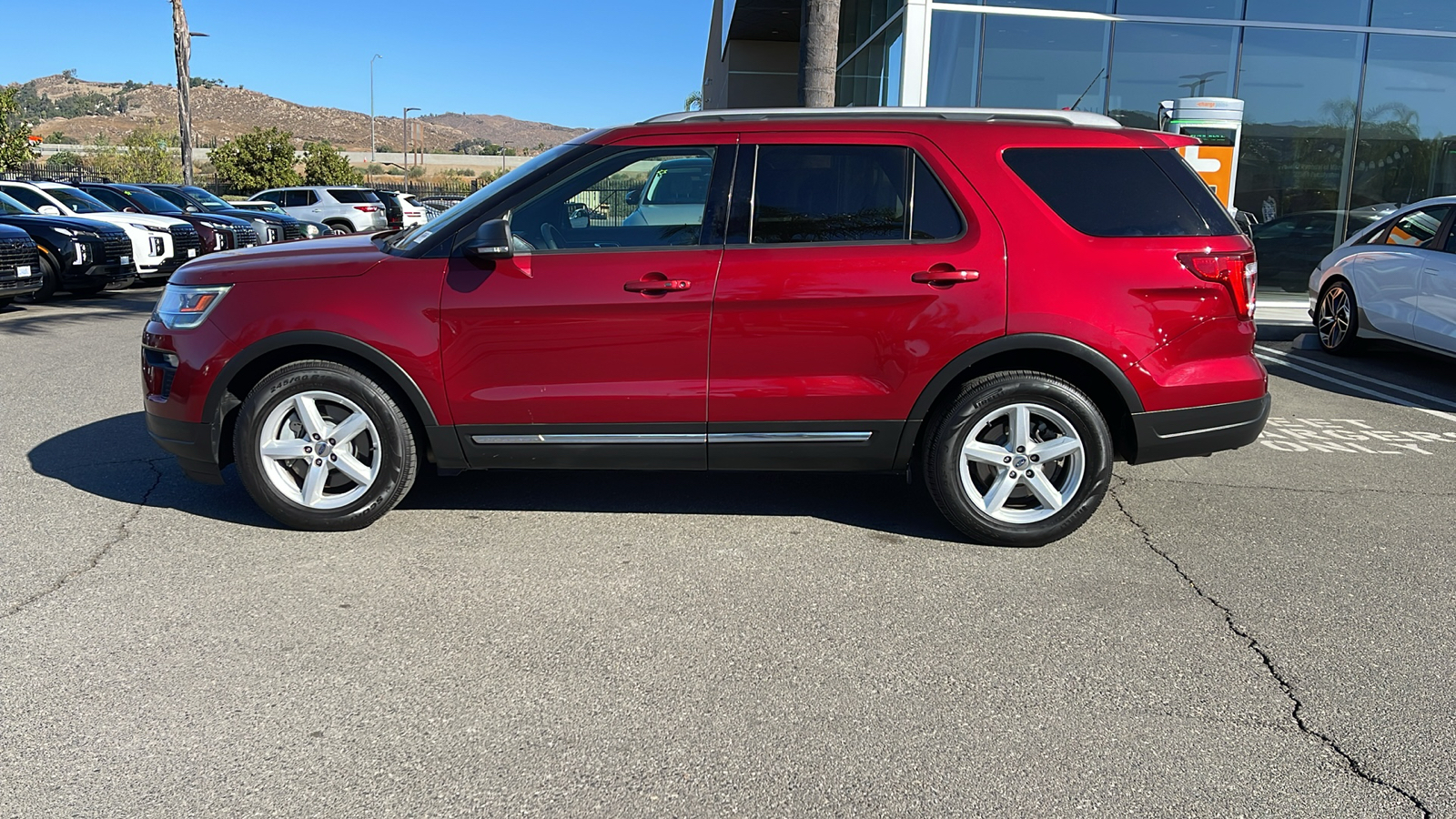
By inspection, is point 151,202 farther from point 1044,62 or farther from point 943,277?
point 943,277

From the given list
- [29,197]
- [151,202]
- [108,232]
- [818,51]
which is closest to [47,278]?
[108,232]

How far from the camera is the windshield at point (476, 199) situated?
467 centimetres

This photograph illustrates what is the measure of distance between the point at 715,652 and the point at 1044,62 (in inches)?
495

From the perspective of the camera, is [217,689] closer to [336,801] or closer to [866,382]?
[336,801]

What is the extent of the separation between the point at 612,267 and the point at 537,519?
4.15ft

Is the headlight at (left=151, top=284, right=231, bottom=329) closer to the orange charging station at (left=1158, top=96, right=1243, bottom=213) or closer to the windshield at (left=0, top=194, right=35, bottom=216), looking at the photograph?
the orange charging station at (left=1158, top=96, right=1243, bottom=213)

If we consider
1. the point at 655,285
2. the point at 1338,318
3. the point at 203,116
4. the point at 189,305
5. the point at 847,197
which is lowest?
the point at 1338,318

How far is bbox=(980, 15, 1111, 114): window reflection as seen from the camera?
14.1 meters

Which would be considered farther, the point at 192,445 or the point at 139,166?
the point at 139,166

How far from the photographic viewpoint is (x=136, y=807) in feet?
8.80

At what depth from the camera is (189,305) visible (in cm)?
475

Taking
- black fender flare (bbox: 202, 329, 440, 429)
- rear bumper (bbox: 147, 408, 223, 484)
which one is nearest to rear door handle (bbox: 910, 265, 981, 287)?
black fender flare (bbox: 202, 329, 440, 429)

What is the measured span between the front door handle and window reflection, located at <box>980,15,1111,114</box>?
10865mm

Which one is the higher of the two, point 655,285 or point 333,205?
point 333,205
